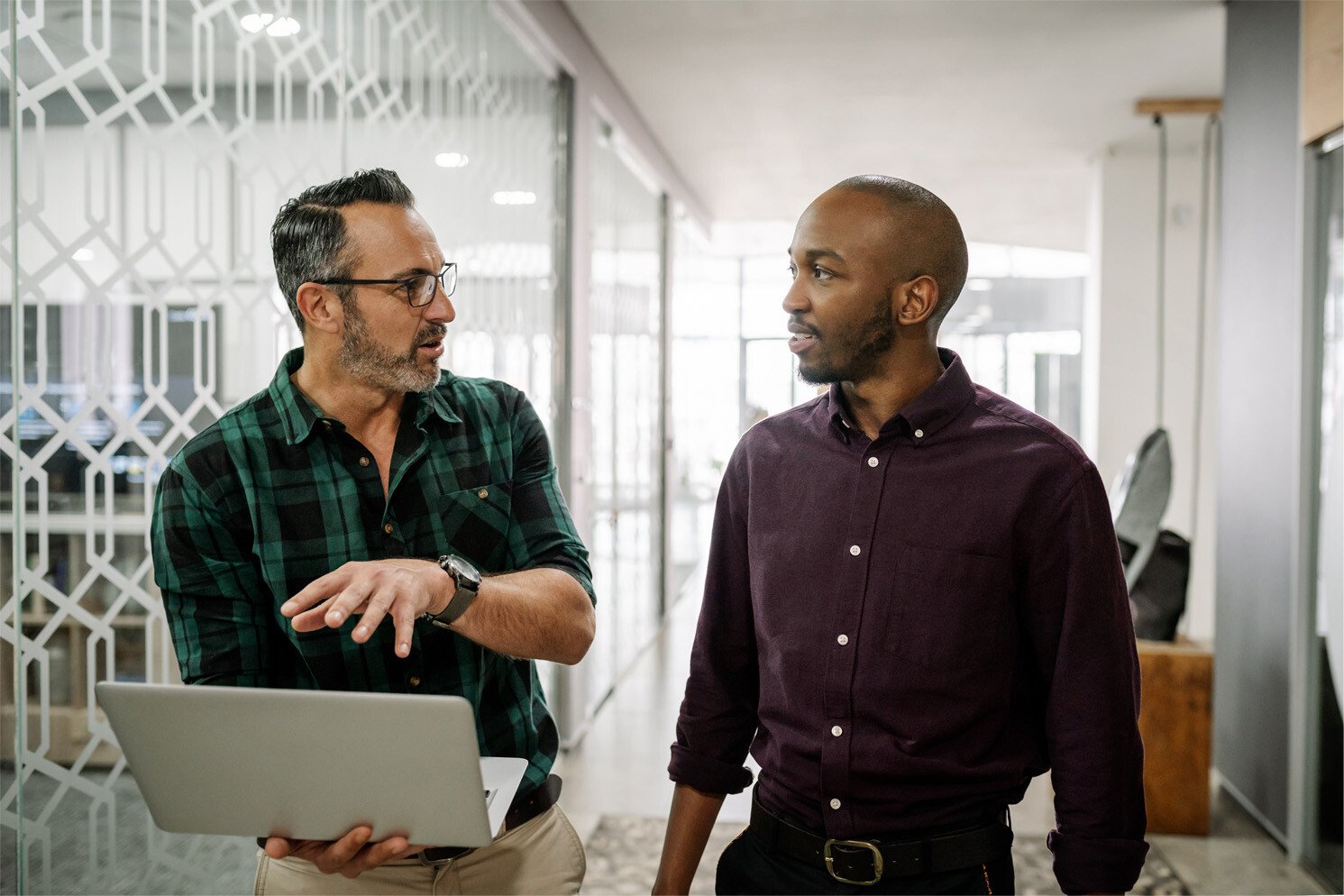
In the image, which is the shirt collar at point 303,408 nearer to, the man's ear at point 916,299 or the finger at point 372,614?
the finger at point 372,614

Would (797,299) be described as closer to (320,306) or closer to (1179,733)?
(320,306)

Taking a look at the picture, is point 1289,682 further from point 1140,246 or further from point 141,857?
point 1140,246

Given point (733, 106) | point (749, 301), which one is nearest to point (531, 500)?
point (733, 106)

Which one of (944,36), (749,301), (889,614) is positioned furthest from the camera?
(749,301)

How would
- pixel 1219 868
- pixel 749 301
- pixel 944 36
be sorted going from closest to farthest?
pixel 1219 868 < pixel 944 36 < pixel 749 301

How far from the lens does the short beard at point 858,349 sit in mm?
1407

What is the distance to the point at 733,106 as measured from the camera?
5789 millimetres

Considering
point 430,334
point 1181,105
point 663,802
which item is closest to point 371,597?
point 430,334

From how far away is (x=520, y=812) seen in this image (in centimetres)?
154

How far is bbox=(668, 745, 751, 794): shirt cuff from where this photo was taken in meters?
1.52

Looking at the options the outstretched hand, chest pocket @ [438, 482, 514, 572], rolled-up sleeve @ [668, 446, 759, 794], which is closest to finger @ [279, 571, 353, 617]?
the outstretched hand

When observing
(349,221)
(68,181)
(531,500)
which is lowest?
(531,500)

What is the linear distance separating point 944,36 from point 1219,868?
3.23 metres

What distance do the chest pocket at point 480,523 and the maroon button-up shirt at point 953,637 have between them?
362 millimetres
